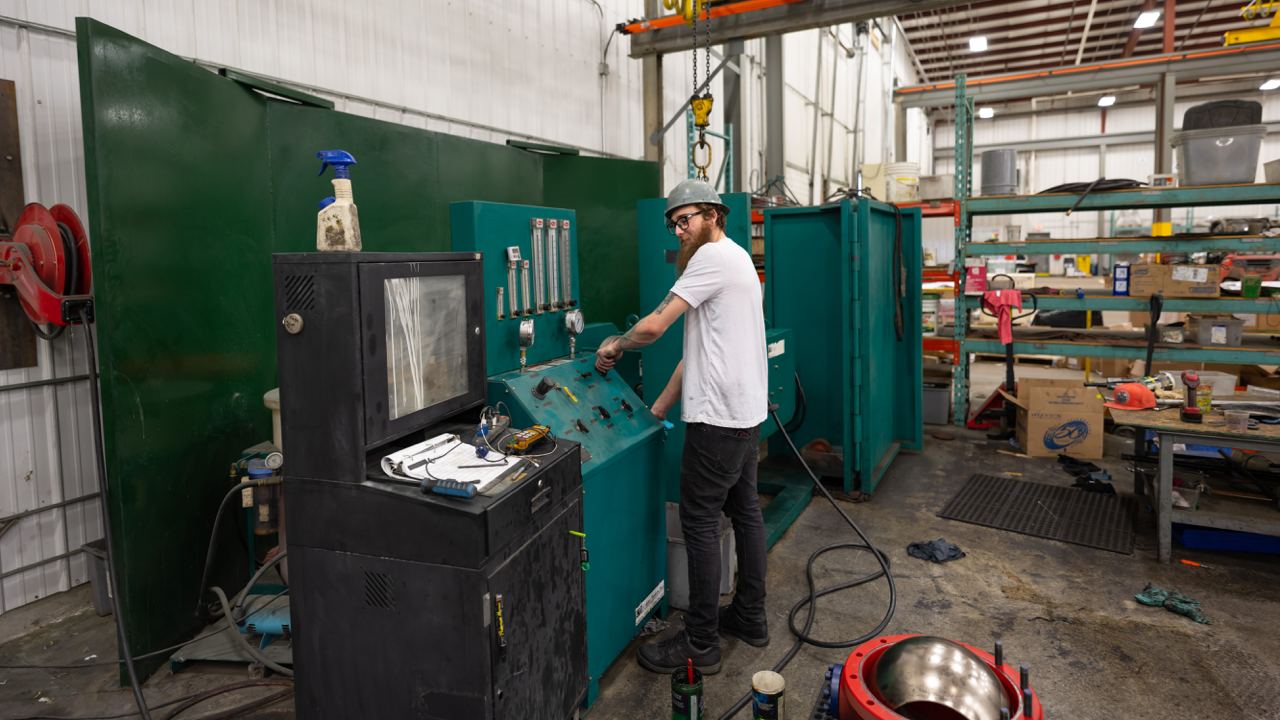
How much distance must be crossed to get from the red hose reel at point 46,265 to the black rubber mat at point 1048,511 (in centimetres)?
388

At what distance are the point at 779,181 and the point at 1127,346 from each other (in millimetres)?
3129

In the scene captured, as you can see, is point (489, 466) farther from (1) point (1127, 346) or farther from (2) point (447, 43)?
(1) point (1127, 346)

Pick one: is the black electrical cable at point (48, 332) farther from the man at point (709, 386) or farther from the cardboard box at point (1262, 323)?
the cardboard box at point (1262, 323)

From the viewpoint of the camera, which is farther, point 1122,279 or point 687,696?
point 1122,279

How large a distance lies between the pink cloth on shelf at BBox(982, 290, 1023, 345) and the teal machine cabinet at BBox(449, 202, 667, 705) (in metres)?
3.53

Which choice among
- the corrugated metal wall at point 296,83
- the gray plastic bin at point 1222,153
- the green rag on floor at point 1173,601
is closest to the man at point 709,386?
the green rag on floor at point 1173,601

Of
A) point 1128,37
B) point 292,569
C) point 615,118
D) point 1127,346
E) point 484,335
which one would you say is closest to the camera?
point 292,569

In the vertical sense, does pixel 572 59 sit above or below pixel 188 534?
above

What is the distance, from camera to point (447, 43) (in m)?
4.09

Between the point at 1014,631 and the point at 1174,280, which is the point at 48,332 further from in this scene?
the point at 1174,280

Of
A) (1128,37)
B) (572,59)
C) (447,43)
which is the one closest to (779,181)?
(572,59)

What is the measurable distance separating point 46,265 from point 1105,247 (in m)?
5.76

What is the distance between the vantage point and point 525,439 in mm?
1814

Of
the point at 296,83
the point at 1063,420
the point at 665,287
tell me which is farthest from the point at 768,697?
the point at 1063,420
